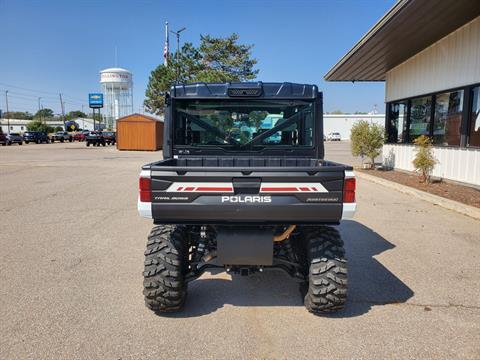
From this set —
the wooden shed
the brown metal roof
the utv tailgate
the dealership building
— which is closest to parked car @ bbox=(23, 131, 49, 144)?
the wooden shed

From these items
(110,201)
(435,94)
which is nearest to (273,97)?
(110,201)

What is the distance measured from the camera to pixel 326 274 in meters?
3.42

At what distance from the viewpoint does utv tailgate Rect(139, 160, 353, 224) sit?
10.3 feet

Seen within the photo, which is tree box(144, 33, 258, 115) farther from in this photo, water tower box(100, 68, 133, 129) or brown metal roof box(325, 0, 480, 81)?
water tower box(100, 68, 133, 129)

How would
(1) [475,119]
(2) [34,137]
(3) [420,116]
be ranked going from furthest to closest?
1. (2) [34,137]
2. (3) [420,116]
3. (1) [475,119]

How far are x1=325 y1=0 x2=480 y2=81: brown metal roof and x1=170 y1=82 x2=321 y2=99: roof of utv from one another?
5.62m

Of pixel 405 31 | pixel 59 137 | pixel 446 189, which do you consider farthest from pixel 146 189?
Result: pixel 59 137

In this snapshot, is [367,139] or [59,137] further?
[59,137]

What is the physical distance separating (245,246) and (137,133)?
3358cm

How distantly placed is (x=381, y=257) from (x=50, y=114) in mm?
189669

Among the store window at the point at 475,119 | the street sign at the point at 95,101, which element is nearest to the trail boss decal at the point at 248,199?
the store window at the point at 475,119

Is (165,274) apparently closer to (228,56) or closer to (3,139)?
(228,56)

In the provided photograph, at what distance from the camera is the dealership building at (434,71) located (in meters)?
9.34

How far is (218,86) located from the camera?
14.7ft
